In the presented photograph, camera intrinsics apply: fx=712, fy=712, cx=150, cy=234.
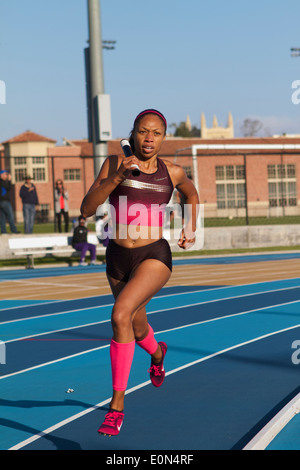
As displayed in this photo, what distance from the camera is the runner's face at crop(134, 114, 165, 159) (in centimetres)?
505

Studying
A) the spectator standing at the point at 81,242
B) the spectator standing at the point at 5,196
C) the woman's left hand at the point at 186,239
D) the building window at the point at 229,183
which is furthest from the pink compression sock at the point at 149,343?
the building window at the point at 229,183

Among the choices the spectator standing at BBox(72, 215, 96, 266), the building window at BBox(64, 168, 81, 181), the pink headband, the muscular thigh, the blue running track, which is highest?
the building window at BBox(64, 168, 81, 181)

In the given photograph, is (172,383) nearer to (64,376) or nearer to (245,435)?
(64,376)

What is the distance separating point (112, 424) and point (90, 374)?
2005mm

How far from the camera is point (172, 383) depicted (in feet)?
20.0

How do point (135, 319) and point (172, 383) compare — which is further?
point (172, 383)

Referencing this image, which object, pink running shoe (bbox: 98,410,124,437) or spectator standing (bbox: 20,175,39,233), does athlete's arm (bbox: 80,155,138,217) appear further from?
spectator standing (bbox: 20,175,39,233)

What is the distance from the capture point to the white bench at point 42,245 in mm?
18969

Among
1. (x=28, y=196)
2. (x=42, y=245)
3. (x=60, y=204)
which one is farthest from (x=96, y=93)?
(x=60, y=204)

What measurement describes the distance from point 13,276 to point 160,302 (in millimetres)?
6274

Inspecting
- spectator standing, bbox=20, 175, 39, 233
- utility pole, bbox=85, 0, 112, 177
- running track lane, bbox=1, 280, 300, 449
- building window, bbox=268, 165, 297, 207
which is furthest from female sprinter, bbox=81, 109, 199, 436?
building window, bbox=268, 165, 297, 207

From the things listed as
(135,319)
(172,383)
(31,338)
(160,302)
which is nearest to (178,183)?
(135,319)

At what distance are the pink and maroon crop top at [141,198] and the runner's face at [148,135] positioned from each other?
0.18 m

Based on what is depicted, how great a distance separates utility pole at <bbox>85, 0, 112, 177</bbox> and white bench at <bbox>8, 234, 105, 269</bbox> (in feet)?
7.72
